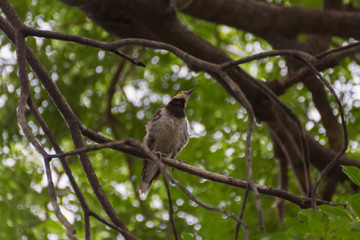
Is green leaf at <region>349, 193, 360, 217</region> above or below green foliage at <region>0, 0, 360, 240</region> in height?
below

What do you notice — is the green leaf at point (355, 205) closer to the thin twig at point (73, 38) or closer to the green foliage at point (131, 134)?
the thin twig at point (73, 38)

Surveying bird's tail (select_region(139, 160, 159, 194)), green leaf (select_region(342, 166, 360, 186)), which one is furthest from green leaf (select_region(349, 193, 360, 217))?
bird's tail (select_region(139, 160, 159, 194))

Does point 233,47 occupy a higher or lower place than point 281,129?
higher

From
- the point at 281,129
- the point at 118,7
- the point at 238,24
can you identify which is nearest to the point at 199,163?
the point at 281,129

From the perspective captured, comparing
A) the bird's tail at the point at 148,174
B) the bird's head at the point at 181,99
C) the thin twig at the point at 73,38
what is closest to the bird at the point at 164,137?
the bird's tail at the point at 148,174

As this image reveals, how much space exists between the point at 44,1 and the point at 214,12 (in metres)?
2.26

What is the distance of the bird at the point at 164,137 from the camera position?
501 cm

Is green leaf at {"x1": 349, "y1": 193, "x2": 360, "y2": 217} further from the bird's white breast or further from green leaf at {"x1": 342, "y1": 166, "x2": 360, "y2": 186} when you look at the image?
the bird's white breast

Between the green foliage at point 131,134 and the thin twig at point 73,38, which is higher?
the green foliage at point 131,134

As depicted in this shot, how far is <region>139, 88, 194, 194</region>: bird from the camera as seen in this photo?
197 inches

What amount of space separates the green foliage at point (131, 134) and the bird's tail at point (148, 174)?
0.97 feet

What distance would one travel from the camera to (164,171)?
66.5 inches

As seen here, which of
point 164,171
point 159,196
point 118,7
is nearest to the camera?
point 164,171

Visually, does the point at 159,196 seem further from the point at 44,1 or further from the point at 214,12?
the point at 44,1
